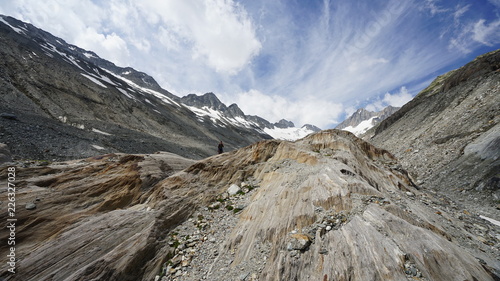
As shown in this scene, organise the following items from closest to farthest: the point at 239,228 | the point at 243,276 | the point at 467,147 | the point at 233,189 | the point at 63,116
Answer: the point at 243,276
the point at 239,228
the point at 233,189
the point at 467,147
the point at 63,116

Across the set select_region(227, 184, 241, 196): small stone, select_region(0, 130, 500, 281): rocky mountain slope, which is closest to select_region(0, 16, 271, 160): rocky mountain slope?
select_region(0, 130, 500, 281): rocky mountain slope

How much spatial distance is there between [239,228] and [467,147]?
24.0 meters

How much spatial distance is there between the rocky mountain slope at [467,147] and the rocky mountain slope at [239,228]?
5119 mm

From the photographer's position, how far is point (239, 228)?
849 cm

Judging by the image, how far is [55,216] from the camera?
8.67m

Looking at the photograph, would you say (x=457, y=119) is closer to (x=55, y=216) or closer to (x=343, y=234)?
(x=343, y=234)

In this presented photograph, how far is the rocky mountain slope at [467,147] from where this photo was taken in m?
14.5

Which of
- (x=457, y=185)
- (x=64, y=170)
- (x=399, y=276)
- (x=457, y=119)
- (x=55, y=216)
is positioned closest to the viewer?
(x=399, y=276)

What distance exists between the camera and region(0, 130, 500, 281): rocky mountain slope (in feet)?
19.6

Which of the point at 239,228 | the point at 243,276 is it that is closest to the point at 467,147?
the point at 239,228

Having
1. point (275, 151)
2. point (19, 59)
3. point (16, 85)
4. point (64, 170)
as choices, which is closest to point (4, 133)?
point (64, 170)

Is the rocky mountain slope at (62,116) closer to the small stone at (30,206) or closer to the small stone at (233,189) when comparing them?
the small stone at (30,206)

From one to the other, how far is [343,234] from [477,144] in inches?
840

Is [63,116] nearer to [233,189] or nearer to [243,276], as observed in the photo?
[233,189]
